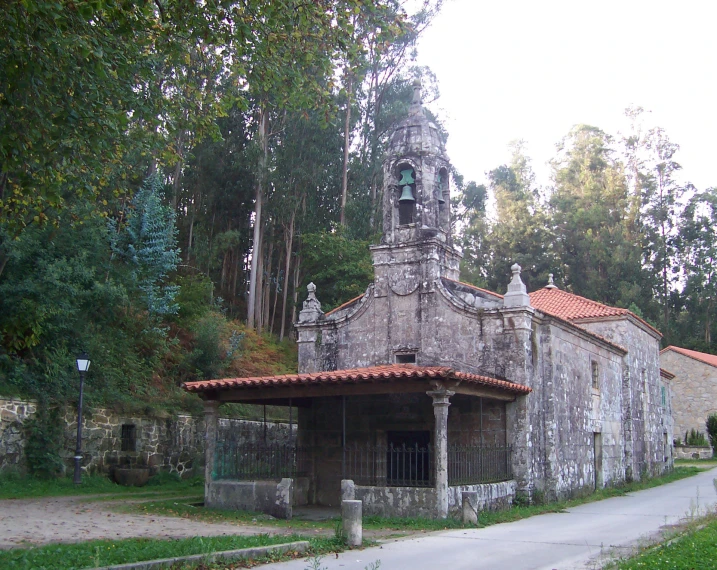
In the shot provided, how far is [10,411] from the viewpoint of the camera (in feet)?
53.8

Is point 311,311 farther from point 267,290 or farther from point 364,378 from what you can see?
point 267,290

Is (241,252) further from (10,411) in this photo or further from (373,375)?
(373,375)

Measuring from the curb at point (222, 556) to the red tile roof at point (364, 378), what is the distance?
4047 millimetres

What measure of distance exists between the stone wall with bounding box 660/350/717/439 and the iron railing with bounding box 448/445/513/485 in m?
29.3

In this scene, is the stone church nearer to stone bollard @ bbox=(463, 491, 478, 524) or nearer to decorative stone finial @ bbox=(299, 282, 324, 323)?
decorative stone finial @ bbox=(299, 282, 324, 323)

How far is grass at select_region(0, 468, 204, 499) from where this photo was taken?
15.6m

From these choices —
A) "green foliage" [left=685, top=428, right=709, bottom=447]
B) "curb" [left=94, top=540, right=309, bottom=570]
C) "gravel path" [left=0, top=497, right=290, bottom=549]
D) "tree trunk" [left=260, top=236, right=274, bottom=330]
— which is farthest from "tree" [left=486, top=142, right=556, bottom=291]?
"curb" [left=94, top=540, right=309, bottom=570]

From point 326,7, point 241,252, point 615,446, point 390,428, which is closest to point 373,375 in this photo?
point 390,428

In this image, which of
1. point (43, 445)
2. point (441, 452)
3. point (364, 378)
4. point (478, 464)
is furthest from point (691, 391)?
point (43, 445)

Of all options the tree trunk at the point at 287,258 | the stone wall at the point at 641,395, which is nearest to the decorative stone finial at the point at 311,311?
the stone wall at the point at 641,395

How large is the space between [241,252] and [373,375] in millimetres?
22633

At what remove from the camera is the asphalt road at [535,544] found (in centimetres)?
869

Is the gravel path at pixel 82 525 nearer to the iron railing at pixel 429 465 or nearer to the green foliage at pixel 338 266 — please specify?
the iron railing at pixel 429 465

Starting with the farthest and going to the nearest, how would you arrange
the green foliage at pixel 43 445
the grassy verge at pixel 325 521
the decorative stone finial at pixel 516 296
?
the green foliage at pixel 43 445 < the decorative stone finial at pixel 516 296 < the grassy verge at pixel 325 521
